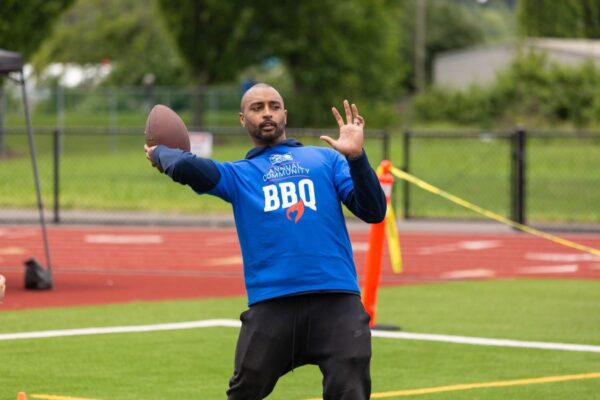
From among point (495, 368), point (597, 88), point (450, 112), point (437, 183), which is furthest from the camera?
point (450, 112)

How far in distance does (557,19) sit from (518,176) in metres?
36.3

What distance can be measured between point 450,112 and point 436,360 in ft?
154

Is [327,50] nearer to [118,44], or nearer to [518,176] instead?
[118,44]

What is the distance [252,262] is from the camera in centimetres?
679

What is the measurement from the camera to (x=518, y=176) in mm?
24781

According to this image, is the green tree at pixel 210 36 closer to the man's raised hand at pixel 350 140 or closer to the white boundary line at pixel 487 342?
the white boundary line at pixel 487 342

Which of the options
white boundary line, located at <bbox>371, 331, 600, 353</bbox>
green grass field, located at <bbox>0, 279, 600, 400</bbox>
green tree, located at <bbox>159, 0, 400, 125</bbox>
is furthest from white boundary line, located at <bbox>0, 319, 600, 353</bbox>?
A: green tree, located at <bbox>159, 0, 400, 125</bbox>

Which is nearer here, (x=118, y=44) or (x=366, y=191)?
(x=366, y=191)

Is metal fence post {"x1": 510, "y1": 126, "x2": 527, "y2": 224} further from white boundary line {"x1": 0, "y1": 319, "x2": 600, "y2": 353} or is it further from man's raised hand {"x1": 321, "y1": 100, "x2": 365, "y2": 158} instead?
man's raised hand {"x1": 321, "y1": 100, "x2": 365, "y2": 158}

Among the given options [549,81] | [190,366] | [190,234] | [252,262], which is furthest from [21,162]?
[252,262]

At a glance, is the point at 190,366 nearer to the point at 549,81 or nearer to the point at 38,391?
the point at 38,391

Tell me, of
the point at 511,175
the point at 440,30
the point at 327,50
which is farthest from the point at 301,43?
the point at 440,30

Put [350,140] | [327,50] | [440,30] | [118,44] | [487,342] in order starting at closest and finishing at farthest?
[350,140] → [487,342] → [327,50] → [118,44] → [440,30]

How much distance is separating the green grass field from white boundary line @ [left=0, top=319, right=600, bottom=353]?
18 centimetres
